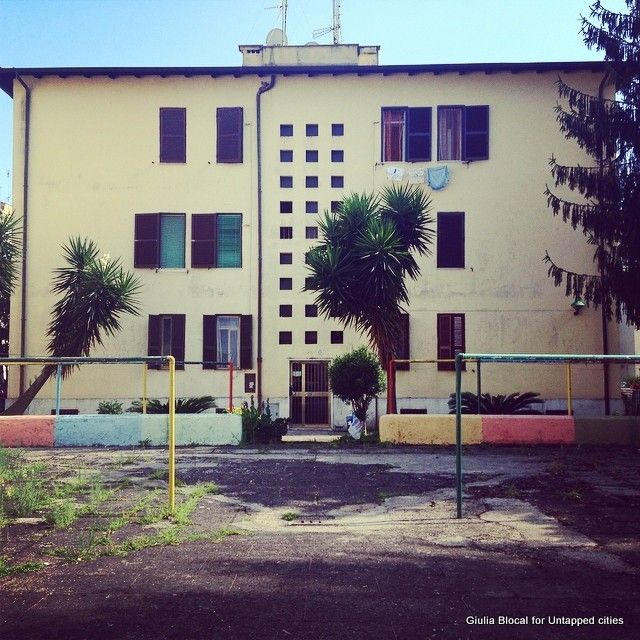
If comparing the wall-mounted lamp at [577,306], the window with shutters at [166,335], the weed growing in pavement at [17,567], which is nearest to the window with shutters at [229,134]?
the window with shutters at [166,335]

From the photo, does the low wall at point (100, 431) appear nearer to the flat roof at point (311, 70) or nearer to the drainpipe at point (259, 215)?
the drainpipe at point (259, 215)

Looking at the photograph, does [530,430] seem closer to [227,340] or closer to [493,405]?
[493,405]

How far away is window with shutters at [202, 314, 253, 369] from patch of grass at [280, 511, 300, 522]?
14449 millimetres

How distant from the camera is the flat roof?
22.4m

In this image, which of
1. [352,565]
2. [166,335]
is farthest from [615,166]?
[352,565]

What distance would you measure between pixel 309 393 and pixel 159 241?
665 centimetres

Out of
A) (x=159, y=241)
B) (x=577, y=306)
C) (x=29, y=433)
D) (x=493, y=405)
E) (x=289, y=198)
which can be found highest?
(x=289, y=198)

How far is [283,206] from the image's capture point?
2267cm

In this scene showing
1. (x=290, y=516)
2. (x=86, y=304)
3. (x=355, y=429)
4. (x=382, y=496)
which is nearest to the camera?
(x=290, y=516)

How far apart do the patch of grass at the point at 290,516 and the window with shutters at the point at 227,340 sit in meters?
14.4

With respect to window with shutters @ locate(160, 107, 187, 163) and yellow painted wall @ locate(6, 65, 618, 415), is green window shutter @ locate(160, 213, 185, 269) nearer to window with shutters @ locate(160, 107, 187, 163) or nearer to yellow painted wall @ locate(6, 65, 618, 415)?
yellow painted wall @ locate(6, 65, 618, 415)

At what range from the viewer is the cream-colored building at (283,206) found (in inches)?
873

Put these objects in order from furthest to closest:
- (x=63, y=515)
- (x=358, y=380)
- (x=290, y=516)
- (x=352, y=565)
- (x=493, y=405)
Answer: (x=493, y=405), (x=358, y=380), (x=290, y=516), (x=63, y=515), (x=352, y=565)

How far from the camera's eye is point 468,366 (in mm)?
22031
